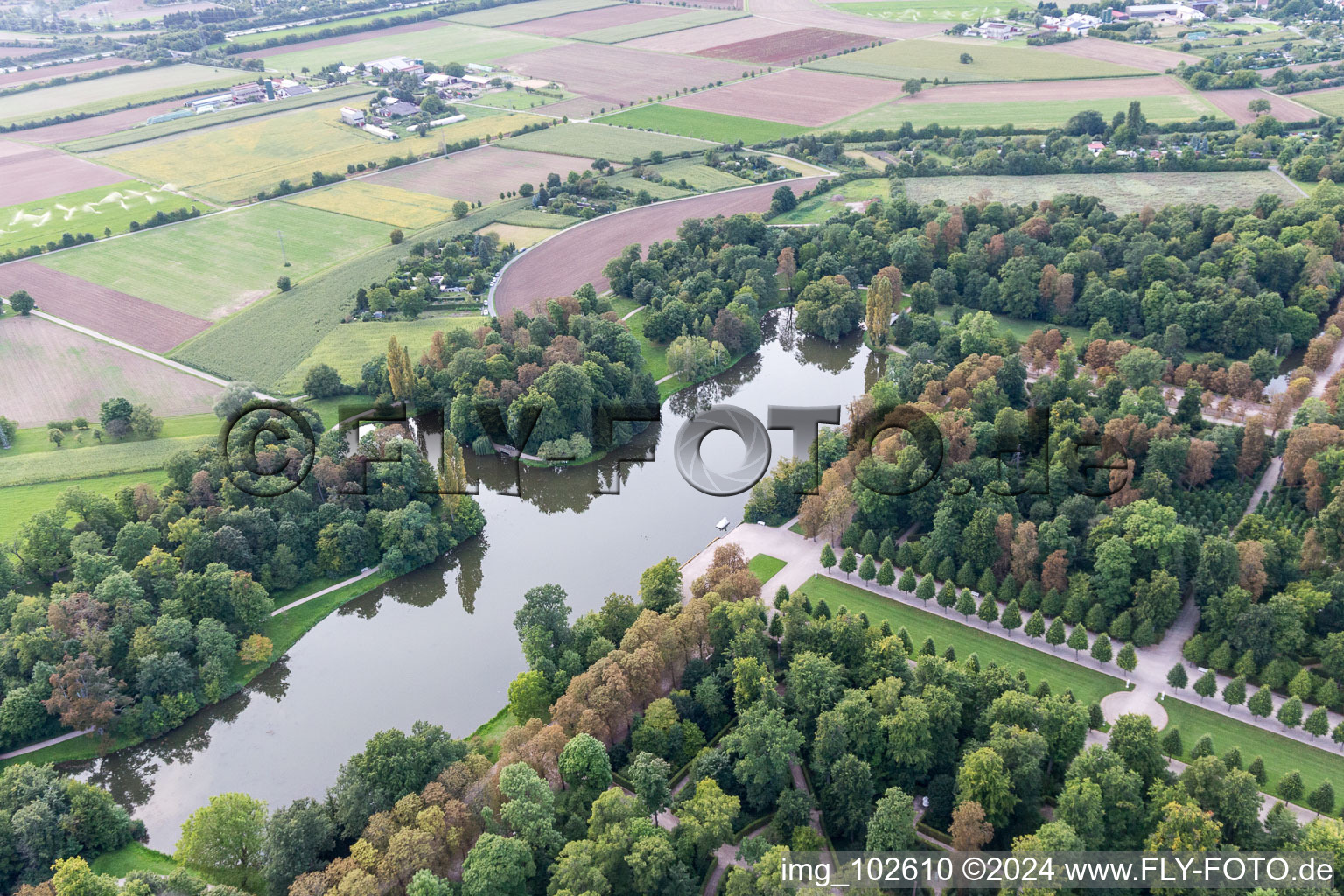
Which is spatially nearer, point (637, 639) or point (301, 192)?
point (637, 639)

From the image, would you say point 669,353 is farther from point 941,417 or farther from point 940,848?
point 940,848

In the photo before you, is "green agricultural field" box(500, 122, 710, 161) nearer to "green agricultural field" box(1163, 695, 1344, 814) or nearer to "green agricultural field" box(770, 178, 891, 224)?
"green agricultural field" box(770, 178, 891, 224)

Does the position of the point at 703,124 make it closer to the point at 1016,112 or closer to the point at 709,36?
the point at 1016,112

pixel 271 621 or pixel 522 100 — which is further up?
pixel 522 100

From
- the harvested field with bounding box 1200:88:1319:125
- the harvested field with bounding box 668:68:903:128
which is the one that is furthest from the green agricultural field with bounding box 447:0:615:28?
the harvested field with bounding box 1200:88:1319:125

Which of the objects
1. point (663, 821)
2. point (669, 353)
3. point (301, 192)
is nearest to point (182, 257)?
point (301, 192)

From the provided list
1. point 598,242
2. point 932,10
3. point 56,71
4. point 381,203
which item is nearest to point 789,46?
point 932,10

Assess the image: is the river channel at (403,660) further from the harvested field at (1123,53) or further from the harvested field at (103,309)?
the harvested field at (1123,53)
